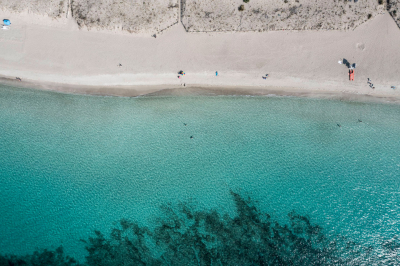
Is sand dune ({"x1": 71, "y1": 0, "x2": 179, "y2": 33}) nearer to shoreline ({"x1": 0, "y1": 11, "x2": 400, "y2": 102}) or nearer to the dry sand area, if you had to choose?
shoreline ({"x1": 0, "y1": 11, "x2": 400, "y2": 102})

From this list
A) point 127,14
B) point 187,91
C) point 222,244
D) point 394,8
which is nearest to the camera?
point 127,14

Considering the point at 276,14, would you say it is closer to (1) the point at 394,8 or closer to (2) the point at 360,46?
(2) the point at 360,46

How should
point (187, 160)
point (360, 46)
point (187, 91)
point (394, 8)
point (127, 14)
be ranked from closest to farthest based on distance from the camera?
point (127, 14) < point (394, 8) < point (360, 46) < point (187, 91) < point (187, 160)

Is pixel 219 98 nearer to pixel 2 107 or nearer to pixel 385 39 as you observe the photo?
pixel 385 39

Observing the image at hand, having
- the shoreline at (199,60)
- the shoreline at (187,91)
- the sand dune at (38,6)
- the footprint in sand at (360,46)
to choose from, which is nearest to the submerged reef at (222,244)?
the shoreline at (187,91)

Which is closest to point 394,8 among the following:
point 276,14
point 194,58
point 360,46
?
point 360,46

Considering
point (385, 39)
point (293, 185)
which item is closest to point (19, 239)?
point (293, 185)
